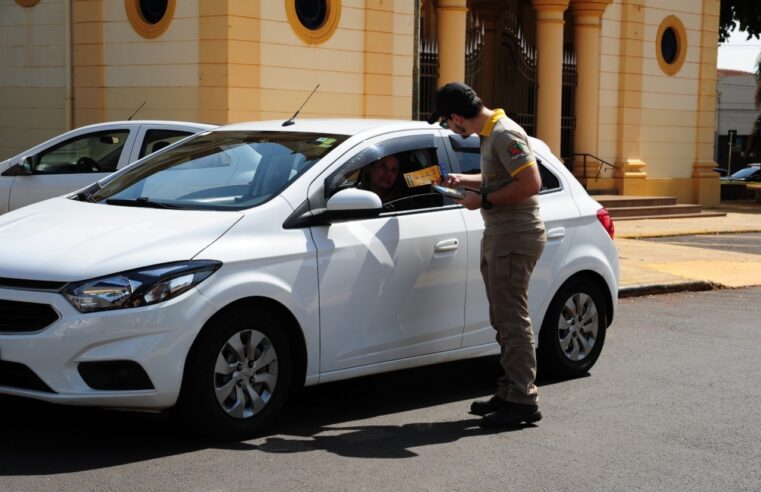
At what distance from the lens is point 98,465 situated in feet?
17.6

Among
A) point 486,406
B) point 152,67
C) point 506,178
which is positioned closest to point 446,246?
point 506,178

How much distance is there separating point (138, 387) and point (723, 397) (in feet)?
12.1

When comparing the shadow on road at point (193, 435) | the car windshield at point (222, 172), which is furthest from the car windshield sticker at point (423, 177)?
the shadow on road at point (193, 435)

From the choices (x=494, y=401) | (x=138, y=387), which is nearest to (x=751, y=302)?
(x=494, y=401)

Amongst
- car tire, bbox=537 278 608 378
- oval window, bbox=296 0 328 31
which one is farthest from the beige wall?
car tire, bbox=537 278 608 378

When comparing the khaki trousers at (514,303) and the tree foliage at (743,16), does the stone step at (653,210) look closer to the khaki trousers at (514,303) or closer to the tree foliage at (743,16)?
the tree foliage at (743,16)

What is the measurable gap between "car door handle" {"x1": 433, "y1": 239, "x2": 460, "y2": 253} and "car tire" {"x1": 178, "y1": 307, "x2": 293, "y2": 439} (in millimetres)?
1139

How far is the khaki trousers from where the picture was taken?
6.25 meters

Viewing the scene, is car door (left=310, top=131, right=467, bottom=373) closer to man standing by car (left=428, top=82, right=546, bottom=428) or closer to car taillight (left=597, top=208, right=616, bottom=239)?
man standing by car (left=428, top=82, right=546, bottom=428)

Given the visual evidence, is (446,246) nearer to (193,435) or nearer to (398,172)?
(398,172)

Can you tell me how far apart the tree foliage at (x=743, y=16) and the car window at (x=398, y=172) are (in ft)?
88.3

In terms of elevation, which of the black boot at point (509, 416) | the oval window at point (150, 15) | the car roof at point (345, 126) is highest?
the oval window at point (150, 15)

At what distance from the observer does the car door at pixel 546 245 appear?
270 inches

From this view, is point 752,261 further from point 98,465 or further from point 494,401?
point 98,465
